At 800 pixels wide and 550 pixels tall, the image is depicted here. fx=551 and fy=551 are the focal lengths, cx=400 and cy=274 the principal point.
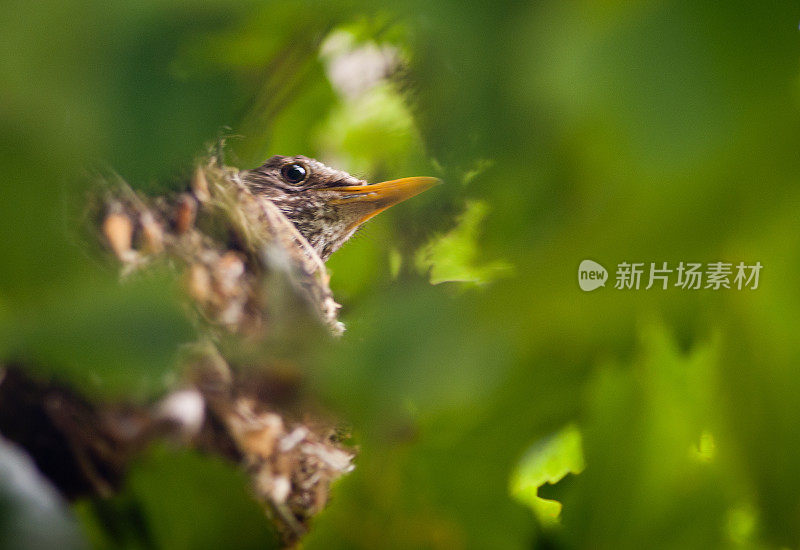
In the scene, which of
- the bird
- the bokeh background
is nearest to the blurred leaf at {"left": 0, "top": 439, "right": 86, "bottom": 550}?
the bokeh background

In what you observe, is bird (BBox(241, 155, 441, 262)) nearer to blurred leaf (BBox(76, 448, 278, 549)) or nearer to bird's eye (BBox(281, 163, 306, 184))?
bird's eye (BBox(281, 163, 306, 184))

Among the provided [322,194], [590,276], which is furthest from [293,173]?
[590,276]

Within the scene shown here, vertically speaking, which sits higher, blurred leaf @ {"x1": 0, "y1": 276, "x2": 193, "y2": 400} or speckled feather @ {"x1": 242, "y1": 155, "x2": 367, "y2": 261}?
speckled feather @ {"x1": 242, "y1": 155, "x2": 367, "y2": 261}

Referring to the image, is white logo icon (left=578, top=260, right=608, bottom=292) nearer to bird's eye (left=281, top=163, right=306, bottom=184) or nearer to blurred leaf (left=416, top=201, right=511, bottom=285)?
blurred leaf (left=416, top=201, right=511, bottom=285)

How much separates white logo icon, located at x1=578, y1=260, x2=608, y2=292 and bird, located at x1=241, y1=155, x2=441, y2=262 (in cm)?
7

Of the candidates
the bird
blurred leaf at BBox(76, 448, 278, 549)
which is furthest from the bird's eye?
blurred leaf at BBox(76, 448, 278, 549)

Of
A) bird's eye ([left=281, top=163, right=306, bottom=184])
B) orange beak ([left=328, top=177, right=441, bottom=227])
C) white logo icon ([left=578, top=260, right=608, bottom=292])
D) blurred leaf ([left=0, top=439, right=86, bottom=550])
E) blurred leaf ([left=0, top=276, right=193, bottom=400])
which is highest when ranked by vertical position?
bird's eye ([left=281, top=163, right=306, bottom=184])

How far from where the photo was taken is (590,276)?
7.8 inches

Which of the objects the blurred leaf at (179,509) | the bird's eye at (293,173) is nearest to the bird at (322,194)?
the bird's eye at (293,173)

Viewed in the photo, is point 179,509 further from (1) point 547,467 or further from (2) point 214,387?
(1) point 547,467

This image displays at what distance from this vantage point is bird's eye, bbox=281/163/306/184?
10.2 inches

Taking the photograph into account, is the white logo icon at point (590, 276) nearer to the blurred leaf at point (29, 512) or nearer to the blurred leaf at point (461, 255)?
the blurred leaf at point (461, 255)

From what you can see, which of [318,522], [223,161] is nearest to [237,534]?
[318,522]

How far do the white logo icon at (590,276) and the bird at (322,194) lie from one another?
0.07 meters
